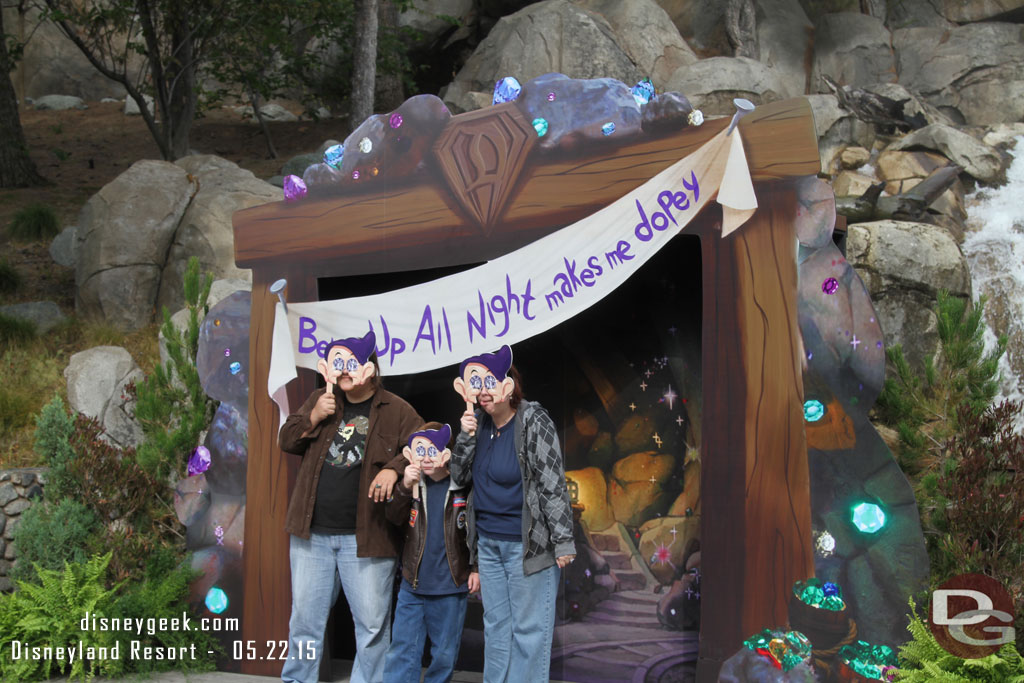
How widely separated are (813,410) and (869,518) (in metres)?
0.55

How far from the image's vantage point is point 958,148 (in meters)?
12.9

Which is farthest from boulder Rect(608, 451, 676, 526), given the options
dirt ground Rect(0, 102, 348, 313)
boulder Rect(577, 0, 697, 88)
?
boulder Rect(577, 0, 697, 88)

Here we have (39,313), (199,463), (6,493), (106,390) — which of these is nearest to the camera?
(199,463)

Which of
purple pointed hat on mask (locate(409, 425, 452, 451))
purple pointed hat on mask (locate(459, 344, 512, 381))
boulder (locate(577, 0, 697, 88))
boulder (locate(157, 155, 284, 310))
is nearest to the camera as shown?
purple pointed hat on mask (locate(459, 344, 512, 381))

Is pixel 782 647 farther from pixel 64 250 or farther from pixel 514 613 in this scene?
pixel 64 250

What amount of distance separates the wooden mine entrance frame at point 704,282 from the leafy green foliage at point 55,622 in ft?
2.69

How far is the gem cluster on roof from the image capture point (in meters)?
4.82

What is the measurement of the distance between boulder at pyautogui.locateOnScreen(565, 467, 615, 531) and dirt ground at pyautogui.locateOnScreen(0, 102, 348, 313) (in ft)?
26.7

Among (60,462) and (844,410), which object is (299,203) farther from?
(844,410)

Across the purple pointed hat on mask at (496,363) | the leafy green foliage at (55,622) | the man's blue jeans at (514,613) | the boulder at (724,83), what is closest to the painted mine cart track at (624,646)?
the man's blue jeans at (514,613)

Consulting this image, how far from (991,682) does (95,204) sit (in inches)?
421

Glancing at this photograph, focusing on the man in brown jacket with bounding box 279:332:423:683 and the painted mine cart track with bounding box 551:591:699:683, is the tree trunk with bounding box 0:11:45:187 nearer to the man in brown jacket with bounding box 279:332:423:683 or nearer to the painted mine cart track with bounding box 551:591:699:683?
the man in brown jacket with bounding box 279:332:423:683

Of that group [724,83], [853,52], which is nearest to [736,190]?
[724,83]

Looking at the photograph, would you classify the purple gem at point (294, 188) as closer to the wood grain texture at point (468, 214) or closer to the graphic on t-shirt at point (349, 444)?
the wood grain texture at point (468, 214)
